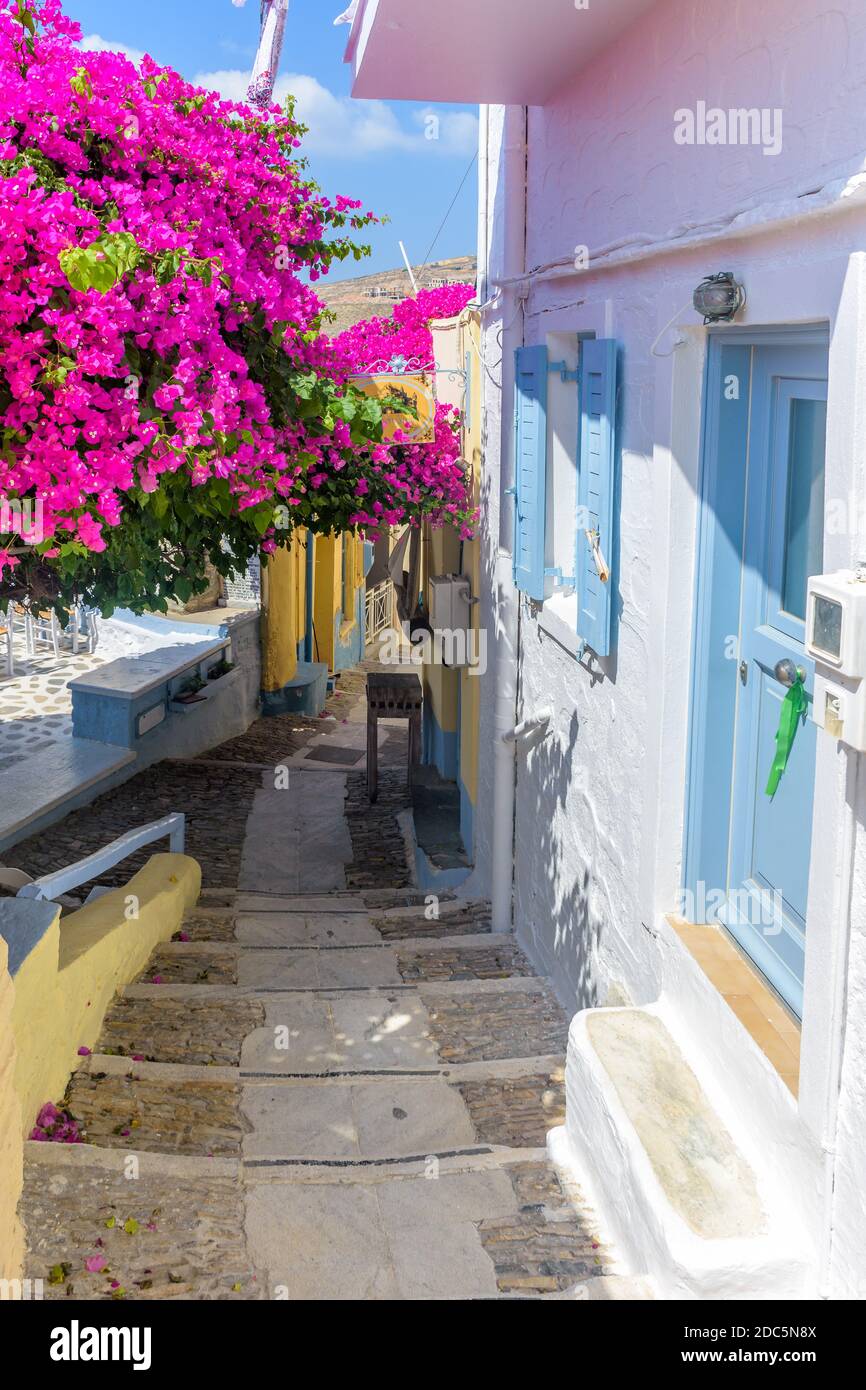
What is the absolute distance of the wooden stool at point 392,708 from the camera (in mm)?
14031

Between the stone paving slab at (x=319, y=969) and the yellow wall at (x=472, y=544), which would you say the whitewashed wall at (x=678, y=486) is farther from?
the yellow wall at (x=472, y=544)

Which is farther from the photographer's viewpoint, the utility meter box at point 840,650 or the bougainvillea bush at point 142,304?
the bougainvillea bush at point 142,304

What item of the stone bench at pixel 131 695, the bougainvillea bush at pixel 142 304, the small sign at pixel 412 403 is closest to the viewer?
the bougainvillea bush at pixel 142 304

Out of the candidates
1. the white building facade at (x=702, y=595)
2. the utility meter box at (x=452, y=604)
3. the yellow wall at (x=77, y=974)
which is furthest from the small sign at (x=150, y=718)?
the white building facade at (x=702, y=595)

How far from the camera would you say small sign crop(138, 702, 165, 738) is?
13789 mm

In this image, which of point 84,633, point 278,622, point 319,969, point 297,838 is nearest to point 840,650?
point 319,969

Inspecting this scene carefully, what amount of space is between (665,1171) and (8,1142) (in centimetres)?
187

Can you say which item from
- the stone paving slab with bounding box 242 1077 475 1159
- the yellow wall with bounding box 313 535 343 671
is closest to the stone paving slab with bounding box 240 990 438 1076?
the stone paving slab with bounding box 242 1077 475 1159

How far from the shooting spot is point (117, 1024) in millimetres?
5941

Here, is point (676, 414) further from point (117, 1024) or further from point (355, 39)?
point (117, 1024)

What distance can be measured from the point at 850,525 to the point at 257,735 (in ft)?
48.6

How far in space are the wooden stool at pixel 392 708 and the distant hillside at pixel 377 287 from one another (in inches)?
882

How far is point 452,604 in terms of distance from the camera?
10.9 m

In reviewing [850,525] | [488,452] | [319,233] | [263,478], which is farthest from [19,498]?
[488,452]
